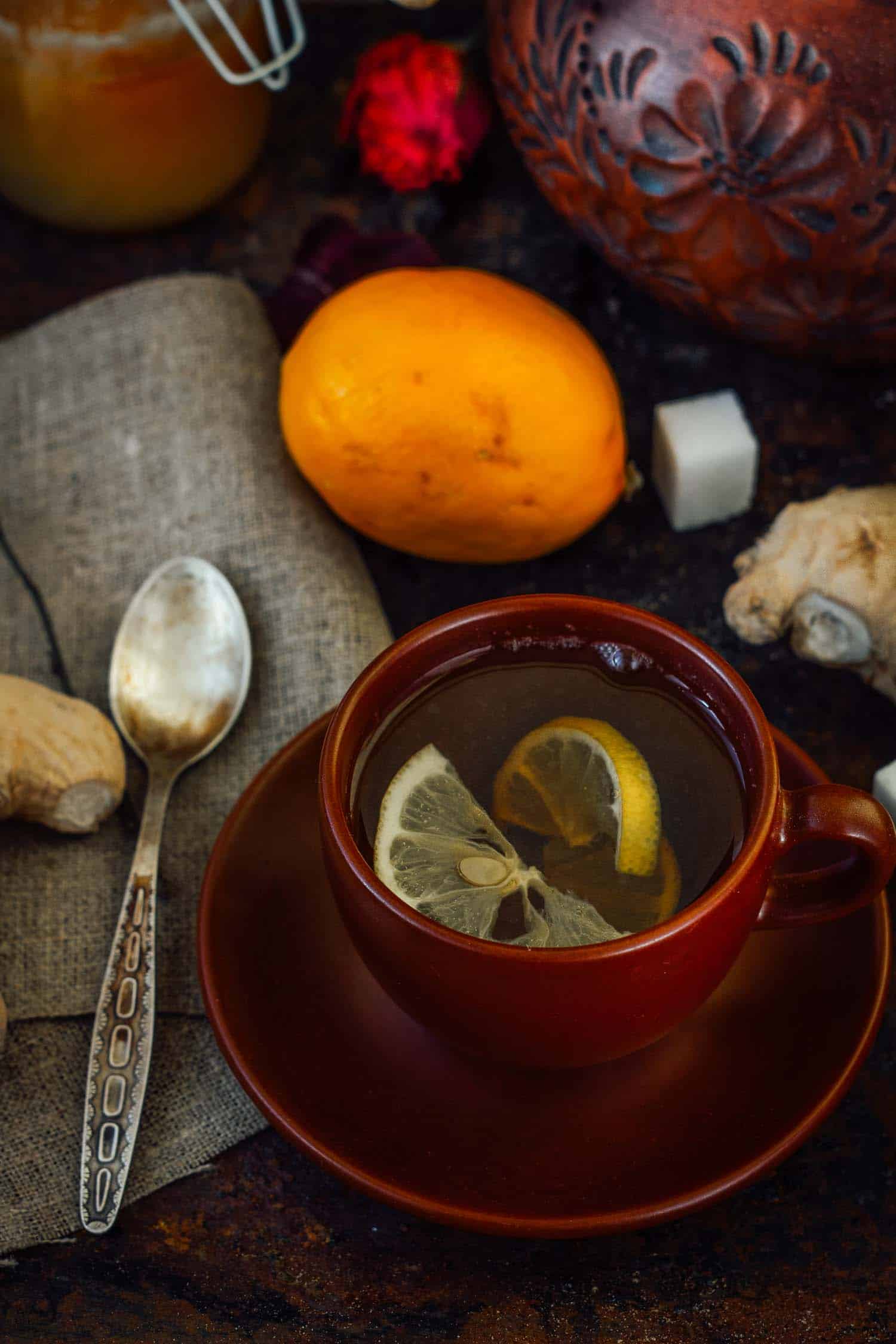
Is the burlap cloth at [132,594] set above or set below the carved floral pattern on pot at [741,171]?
below

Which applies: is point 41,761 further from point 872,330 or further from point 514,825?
point 872,330

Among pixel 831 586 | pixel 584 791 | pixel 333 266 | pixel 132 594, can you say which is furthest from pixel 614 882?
pixel 333 266

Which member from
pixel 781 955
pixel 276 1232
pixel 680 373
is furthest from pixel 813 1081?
pixel 680 373

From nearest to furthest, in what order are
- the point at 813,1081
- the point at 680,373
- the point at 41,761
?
the point at 813,1081 < the point at 41,761 < the point at 680,373

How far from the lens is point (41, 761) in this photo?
550mm

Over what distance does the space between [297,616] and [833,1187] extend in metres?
0.36

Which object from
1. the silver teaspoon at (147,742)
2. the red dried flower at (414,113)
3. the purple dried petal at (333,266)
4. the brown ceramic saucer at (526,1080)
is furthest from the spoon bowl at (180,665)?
the red dried flower at (414,113)

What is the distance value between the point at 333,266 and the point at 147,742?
367 mm

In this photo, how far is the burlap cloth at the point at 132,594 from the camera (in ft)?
1.64

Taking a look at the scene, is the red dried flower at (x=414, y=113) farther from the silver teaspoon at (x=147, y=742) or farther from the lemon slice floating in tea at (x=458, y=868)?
the lemon slice floating in tea at (x=458, y=868)

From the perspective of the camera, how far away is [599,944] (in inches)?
14.8

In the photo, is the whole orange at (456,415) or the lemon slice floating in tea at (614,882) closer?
the lemon slice floating in tea at (614,882)

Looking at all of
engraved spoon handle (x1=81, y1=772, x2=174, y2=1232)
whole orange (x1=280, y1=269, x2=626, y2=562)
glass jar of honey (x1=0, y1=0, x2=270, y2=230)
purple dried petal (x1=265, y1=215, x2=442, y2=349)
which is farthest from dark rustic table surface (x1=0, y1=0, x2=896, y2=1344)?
glass jar of honey (x1=0, y1=0, x2=270, y2=230)

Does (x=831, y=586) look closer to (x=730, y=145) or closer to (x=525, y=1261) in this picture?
(x=730, y=145)
